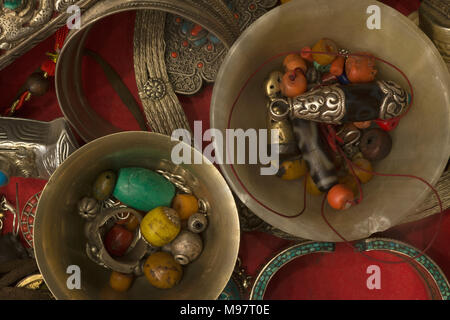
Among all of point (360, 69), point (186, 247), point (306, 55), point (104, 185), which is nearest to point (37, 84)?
point (104, 185)

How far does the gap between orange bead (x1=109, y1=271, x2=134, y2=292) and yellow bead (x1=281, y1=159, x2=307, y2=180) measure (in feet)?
1.48

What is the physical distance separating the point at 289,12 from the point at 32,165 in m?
0.74

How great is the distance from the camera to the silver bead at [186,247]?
38.1 inches

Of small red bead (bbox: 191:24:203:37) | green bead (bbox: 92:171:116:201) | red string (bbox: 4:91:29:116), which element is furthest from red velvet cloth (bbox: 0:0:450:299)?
green bead (bbox: 92:171:116:201)

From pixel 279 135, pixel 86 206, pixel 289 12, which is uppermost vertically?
pixel 289 12

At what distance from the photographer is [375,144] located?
98 centimetres

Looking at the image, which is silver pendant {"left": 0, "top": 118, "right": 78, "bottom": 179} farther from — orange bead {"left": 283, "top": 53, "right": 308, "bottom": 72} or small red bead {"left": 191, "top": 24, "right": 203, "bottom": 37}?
orange bead {"left": 283, "top": 53, "right": 308, "bottom": 72}

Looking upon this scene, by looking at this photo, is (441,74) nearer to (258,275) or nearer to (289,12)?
(289,12)

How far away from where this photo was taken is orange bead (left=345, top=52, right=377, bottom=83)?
0.96m

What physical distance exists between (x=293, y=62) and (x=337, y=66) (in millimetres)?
105

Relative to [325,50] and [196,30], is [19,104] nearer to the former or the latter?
[196,30]

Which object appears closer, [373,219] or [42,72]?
[373,219]

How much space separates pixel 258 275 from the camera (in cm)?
106

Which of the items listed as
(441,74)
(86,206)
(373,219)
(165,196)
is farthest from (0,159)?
(441,74)
